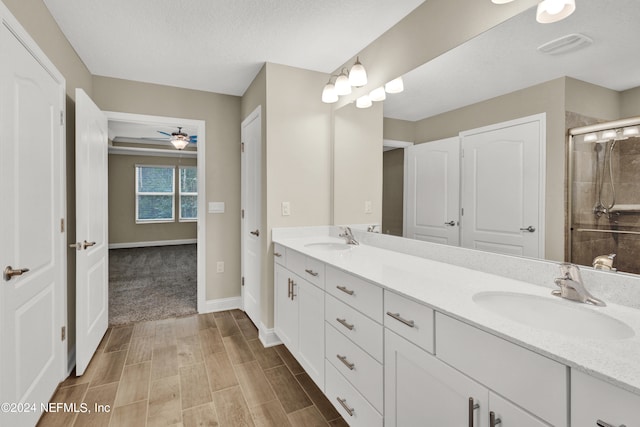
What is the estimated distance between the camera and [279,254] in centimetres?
254

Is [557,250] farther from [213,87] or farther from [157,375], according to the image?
[213,87]

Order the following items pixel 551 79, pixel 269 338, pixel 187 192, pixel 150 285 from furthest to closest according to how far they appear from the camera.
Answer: pixel 187 192, pixel 150 285, pixel 269 338, pixel 551 79

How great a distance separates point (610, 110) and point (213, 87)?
3.24m

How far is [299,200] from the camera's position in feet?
8.98

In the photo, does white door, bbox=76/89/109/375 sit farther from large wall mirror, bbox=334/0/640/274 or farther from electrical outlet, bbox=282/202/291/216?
large wall mirror, bbox=334/0/640/274

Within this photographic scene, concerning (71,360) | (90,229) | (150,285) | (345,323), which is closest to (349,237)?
(345,323)

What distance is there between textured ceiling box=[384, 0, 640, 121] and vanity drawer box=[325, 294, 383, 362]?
121 cm

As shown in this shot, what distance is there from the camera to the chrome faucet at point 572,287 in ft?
3.50

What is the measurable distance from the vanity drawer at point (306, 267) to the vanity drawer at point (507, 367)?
92 centimetres

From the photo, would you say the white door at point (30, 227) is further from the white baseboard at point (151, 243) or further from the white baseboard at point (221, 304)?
the white baseboard at point (151, 243)

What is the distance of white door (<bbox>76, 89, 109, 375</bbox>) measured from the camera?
2.19 metres

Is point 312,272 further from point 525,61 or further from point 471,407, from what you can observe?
point 525,61

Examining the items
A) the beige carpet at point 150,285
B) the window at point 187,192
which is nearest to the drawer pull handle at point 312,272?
the beige carpet at point 150,285

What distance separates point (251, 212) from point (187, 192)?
5.78 meters
